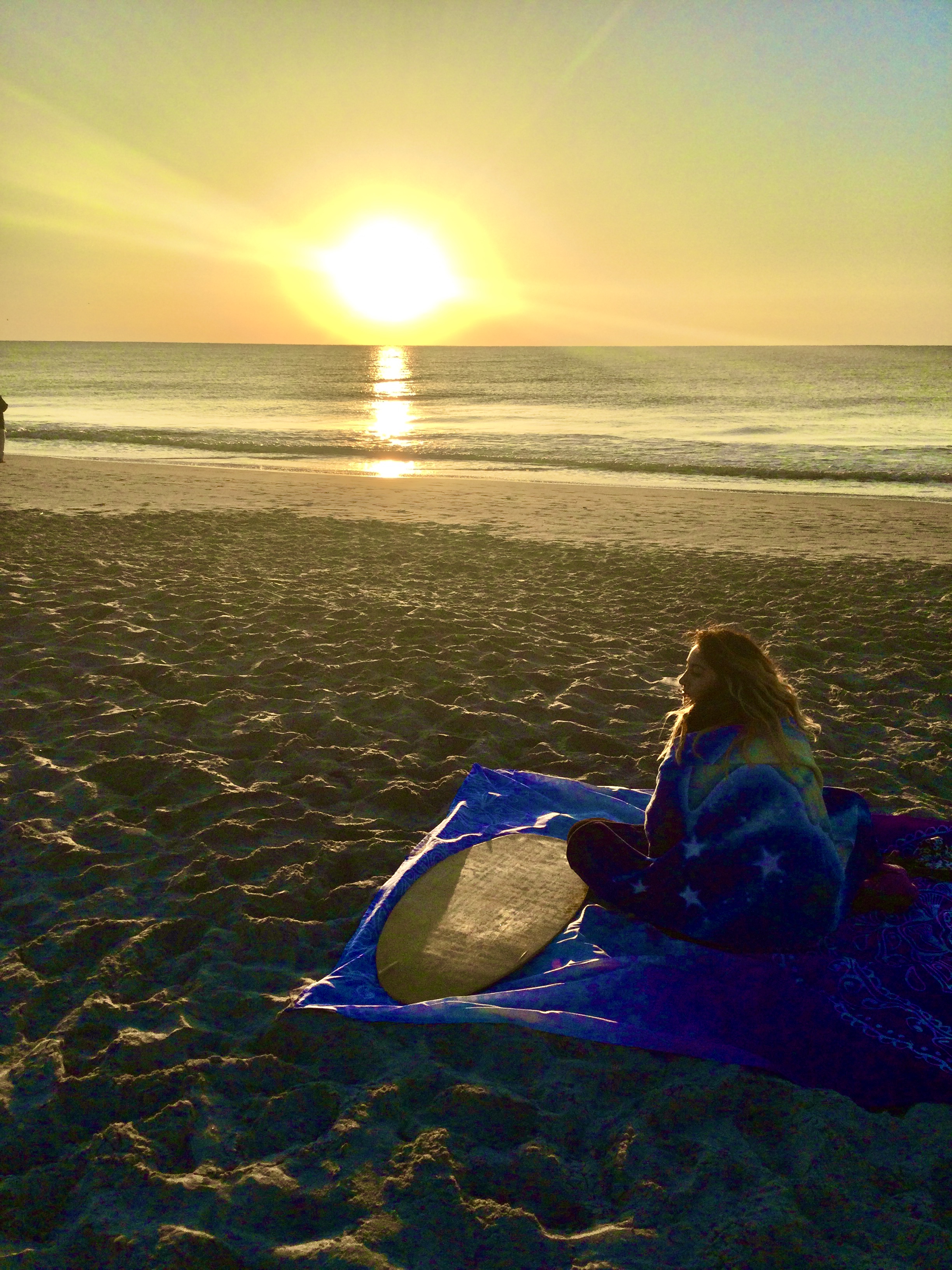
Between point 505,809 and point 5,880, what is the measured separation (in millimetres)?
2371

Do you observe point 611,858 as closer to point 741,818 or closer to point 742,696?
point 741,818

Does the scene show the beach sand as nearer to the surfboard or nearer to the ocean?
the surfboard

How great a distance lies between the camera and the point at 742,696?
3162mm

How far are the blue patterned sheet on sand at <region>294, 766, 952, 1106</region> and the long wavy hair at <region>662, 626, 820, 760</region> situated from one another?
2.67 ft

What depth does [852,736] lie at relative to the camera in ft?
19.0

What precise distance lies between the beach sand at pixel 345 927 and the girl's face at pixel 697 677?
1.29m

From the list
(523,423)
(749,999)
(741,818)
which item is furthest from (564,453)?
(749,999)

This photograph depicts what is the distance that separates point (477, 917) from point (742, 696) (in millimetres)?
1462

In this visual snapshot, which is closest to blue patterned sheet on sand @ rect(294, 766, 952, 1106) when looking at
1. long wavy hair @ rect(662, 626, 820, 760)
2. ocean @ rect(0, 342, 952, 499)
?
long wavy hair @ rect(662, 626, 820, 760)

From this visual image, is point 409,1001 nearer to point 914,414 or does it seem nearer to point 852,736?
point 852,736

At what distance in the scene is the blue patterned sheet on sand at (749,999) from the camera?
2.93 m

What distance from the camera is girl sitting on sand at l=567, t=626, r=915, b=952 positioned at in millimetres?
3145

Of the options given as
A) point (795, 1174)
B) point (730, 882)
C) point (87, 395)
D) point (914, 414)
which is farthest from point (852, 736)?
point (87, 395)

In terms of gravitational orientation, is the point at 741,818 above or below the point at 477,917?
above
